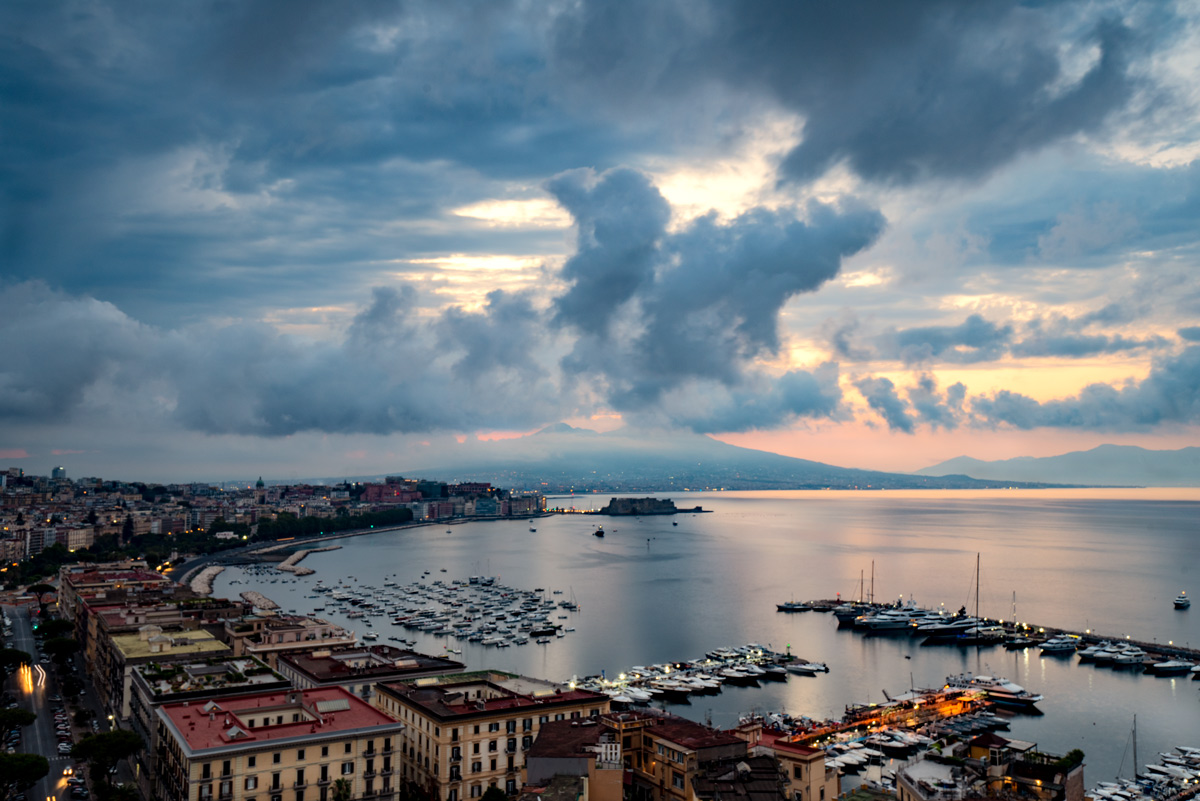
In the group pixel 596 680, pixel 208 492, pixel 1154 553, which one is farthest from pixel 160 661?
pixel 208 492

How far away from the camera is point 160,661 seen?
2172cm

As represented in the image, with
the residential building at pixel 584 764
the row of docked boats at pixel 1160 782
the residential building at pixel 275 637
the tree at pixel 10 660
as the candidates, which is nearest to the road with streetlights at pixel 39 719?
the tree at pixel 10 660

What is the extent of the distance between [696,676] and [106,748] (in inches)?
821

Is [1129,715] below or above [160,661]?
below

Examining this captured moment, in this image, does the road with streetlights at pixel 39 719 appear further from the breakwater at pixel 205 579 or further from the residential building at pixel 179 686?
the breakwater at pixel 205 579

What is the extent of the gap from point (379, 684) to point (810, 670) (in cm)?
2105

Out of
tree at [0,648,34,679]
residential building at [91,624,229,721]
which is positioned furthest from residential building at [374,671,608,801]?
tree at [0,648,34,679]

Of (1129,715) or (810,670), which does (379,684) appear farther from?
(1129,715)

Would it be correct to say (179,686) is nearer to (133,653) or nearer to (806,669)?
(133,653)

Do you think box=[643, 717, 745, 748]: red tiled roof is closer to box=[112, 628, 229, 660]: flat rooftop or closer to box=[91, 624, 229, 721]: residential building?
box=[91, 624, 229, 721]: residential building

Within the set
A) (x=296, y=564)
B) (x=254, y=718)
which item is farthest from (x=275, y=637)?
(x=296, y=564)

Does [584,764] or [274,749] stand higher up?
[274,749]

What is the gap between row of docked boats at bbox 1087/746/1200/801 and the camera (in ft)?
66.7

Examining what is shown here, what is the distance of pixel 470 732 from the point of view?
1702 centimetres
